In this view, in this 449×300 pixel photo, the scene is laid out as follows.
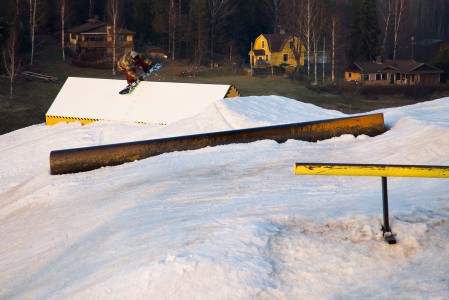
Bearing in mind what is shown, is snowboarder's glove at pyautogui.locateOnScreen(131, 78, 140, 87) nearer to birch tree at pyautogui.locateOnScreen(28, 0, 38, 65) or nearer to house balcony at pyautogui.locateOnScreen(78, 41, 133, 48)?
birch tree at pyautogui.locateOnScreen(28, 0, 38, 65)

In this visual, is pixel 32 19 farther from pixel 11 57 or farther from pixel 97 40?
pixel 11 57

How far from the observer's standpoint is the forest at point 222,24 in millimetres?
51188

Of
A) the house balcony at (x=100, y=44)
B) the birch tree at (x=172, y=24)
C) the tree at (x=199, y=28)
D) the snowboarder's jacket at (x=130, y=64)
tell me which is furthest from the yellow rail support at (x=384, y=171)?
the tree at (x=199, y=28)

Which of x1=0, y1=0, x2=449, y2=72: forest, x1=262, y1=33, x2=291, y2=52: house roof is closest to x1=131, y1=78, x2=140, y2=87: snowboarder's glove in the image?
x1=0, y1=0, x2=449, y2=72: forest

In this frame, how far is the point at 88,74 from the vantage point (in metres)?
46.9

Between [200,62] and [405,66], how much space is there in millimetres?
14202

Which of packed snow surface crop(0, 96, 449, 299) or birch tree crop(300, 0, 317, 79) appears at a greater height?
birch tree crop(300, 0, 317, 79)

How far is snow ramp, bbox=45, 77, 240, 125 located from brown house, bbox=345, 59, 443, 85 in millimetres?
28311

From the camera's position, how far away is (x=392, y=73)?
50312 millimetres

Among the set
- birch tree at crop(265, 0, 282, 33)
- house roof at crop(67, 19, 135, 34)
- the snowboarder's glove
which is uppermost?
birch tree at crop(265, 0, 282, 33)

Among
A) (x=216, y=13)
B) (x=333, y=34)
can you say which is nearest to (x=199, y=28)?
(x=216, y=13)

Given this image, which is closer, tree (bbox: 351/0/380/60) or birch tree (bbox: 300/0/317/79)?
birch tree (bbox: 300/0/317/79)

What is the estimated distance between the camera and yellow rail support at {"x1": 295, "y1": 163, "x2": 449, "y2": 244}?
626 centimetres

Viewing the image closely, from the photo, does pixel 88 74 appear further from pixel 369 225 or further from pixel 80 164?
pixel 369 225
